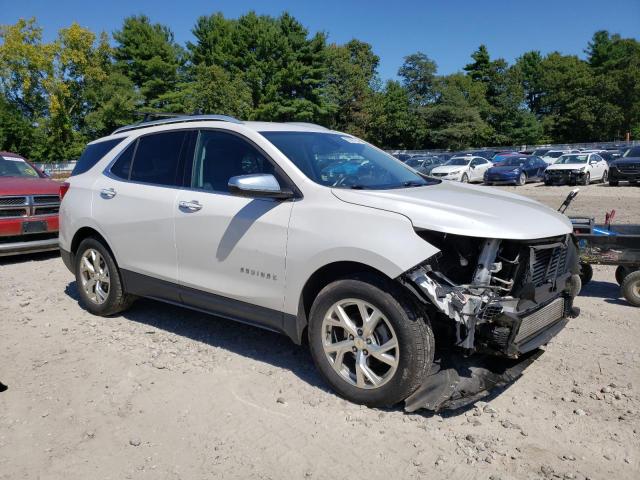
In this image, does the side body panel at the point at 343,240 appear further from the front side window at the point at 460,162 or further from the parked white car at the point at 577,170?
the front side window at the point at 460,162

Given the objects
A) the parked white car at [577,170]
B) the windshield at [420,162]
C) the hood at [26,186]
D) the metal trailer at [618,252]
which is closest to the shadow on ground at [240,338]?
the metal trailer at [618,252]

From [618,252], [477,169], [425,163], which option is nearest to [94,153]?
[618,252]

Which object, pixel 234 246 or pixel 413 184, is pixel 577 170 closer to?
pixel 413 184

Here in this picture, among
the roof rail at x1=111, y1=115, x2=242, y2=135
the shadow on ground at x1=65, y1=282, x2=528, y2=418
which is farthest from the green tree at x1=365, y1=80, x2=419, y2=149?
the shadow on ground at x1=65, y1=282, x2=528, y2=418

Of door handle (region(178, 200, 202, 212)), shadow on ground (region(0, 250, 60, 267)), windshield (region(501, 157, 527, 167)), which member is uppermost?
door handle (region(178, 200, 202, 212))

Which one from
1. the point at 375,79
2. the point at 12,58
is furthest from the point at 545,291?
the point at 375,79

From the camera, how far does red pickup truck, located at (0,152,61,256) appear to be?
8273mm

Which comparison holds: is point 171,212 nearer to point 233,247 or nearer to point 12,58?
point 233,247

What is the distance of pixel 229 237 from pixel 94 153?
2402 mm

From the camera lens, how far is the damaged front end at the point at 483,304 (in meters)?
3.36

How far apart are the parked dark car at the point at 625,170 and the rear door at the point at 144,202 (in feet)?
72.4

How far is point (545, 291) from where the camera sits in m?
3.78

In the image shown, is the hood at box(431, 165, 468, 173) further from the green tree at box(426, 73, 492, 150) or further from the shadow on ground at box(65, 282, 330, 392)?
the green tree at box(426, 73, 492, 150)

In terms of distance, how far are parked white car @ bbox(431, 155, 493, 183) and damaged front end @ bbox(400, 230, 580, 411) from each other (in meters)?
24.2
